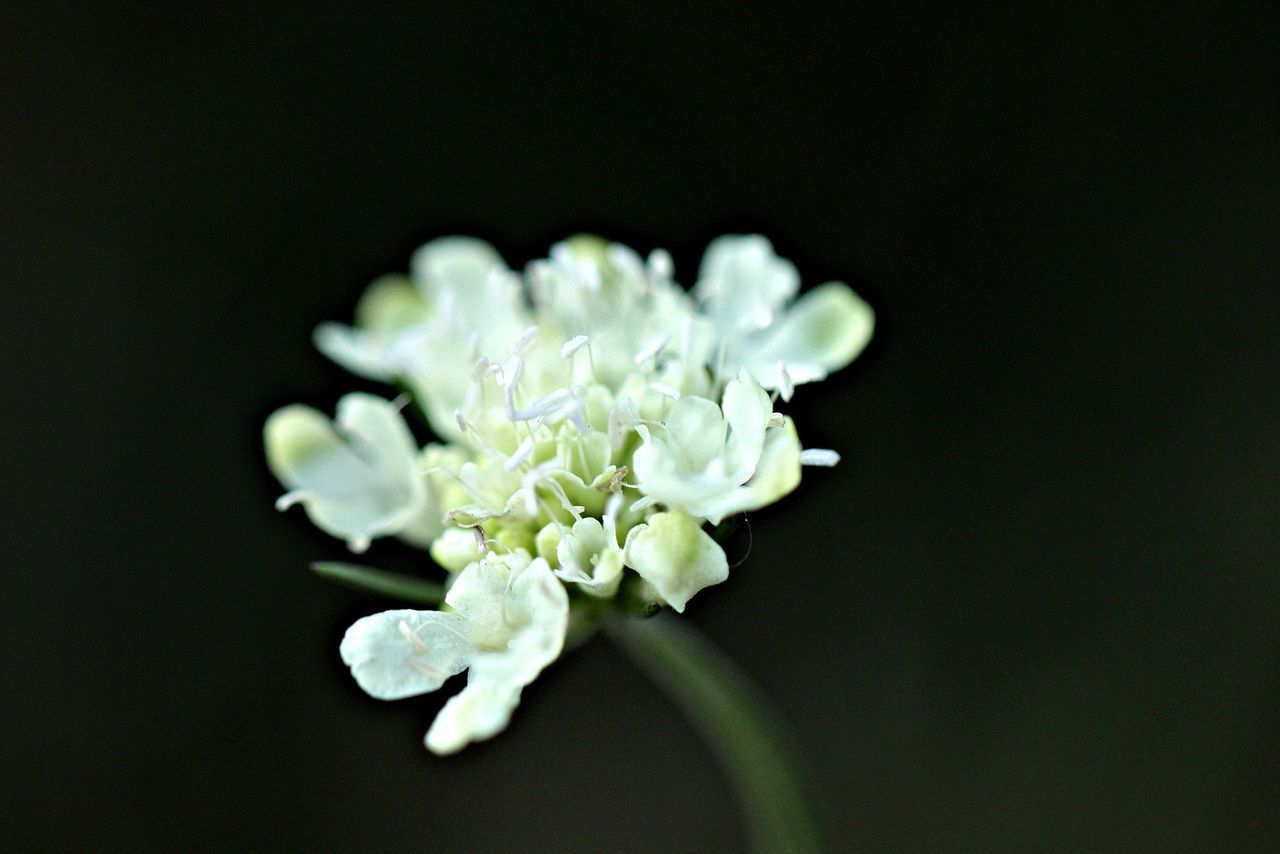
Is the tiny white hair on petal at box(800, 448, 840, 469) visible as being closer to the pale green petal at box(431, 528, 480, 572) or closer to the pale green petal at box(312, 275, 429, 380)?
the pale green petal at box(431, 528, 480, 572)

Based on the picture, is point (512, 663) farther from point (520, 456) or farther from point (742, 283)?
point (742, 283)

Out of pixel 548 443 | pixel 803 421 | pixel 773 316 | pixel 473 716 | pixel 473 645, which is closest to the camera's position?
pixel 473 716

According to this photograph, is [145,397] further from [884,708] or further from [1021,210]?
[1021,210]

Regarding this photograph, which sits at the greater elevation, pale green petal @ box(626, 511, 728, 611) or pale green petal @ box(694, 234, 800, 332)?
pale green petal @ box(694, 234, 800, 332)

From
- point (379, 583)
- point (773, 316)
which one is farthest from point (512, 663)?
point (773, 316)

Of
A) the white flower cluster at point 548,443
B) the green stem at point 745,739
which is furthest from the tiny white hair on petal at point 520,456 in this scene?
the green stem at point 745,739

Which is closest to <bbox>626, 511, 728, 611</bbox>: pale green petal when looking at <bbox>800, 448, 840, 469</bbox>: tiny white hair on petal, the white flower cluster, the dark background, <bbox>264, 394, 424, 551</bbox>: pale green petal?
the white flower cluster
